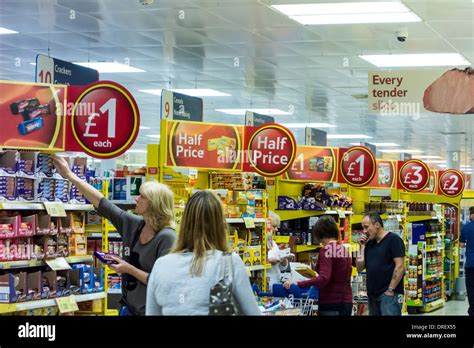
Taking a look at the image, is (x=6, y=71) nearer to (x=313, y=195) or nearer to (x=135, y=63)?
(x=135, y=63)

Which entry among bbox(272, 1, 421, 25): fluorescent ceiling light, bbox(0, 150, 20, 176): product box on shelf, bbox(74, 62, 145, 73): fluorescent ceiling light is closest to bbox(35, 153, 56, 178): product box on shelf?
bbox(0, 150, 20, 176): product box on shelf

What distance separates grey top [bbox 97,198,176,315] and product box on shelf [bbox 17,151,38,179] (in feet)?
5.93

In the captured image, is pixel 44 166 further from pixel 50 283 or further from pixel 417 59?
pixel 417 59

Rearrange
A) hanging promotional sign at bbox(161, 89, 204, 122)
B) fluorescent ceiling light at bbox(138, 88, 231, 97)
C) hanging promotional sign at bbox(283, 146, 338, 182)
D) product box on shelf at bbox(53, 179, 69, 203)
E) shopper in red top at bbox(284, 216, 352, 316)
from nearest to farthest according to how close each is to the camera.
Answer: product box on shelf at bbox(53, 179, 69, 203) → shopper in red top at bbox(284, 216, 352, 316) → hanging promotional sign at bbox(283, 146, 338, 182) → hanging promotional sign at bbox(161, 89, 204, 122) → fluorescent ceiling light at bbox(138, 88, 231, 97)

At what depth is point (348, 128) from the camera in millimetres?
21969

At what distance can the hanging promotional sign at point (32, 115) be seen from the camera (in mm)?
5613

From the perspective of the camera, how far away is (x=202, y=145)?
27.2ft

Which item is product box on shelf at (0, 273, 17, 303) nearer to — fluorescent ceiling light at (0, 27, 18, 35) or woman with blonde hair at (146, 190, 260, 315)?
woman with blonde hair at (146, 190, 260, 315)

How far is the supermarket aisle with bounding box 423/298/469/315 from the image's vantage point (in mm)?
14125

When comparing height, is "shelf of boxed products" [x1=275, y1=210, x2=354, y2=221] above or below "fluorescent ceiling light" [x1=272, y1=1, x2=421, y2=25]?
below

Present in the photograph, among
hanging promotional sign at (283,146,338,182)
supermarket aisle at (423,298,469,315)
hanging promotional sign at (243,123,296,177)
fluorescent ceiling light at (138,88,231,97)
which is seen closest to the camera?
hanging promotional sign at (243,123,296,177)

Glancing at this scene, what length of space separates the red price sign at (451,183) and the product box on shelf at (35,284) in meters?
13.2

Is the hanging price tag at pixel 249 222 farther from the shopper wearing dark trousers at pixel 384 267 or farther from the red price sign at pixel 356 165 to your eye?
the red price sign at pixel 356 165
